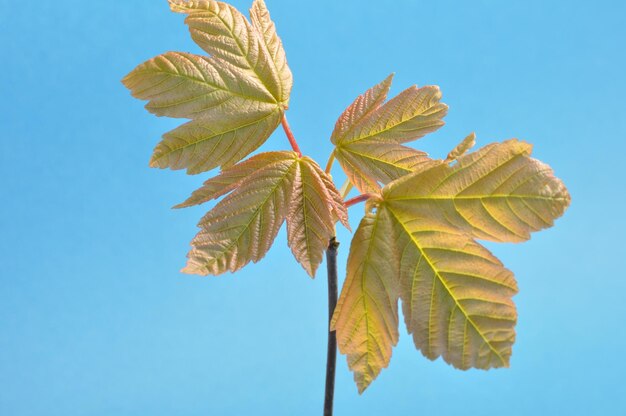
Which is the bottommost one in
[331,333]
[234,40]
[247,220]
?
[331,333]

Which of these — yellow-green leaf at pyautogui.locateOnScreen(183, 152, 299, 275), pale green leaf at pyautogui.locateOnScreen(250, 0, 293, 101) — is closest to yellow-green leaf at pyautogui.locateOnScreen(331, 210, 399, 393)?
yellow-green leaf at pyautogui.locateOnScreen(183, 152, 299, 275)

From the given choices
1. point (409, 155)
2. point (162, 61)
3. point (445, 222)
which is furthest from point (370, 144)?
point (162, 61)

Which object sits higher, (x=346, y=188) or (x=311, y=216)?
(x=346, y=188)

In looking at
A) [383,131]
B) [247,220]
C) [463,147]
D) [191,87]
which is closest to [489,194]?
[463,147]

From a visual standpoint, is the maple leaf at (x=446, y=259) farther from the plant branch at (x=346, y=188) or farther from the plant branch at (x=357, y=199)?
the plant branch at (x=346, y=188)

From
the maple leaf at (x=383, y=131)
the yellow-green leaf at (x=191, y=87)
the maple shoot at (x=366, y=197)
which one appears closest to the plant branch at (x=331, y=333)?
the maple shoot at (x=366, y=197)

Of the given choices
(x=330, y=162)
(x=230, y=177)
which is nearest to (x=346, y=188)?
(x=330, y=162)

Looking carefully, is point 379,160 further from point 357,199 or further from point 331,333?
point 331,333

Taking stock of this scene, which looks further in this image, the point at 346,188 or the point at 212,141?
the point at 346,188
